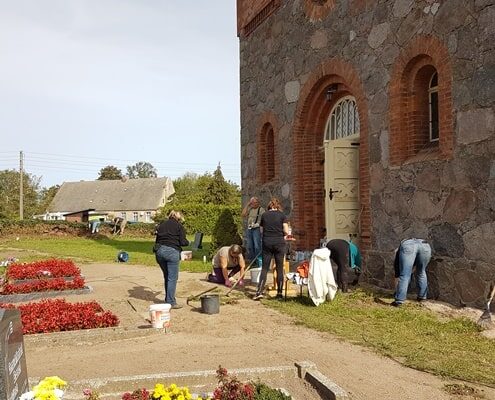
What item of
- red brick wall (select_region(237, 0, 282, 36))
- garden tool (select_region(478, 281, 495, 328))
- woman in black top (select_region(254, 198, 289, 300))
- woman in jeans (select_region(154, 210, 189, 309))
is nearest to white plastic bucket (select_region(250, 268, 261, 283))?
woman in black top (select_region(254, 198, 289, 300))

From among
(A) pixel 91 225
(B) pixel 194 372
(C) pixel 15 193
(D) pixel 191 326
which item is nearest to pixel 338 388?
(B) pixel 194 372

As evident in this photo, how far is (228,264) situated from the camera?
11.2 meters

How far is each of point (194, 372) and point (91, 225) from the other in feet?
100

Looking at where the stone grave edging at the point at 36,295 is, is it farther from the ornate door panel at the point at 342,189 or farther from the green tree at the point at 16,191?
the green tree at the point at 16,191

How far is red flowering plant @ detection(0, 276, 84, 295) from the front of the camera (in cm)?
1043

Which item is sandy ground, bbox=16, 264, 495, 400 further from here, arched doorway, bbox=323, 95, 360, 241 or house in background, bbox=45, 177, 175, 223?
house in background, bbox=45, 177, 175, 223

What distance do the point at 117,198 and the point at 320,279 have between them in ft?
210

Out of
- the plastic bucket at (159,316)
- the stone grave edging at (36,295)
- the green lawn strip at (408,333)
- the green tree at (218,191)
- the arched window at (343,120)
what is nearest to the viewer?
the green lawn strip at (408,333)

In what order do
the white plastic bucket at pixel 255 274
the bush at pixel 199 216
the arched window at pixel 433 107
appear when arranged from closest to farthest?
1. the arched window at pixel 433 107
2. the white plastic bucket at pixel 255 274
3. the bush at pixel 199 216

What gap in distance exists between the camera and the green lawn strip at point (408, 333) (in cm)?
553

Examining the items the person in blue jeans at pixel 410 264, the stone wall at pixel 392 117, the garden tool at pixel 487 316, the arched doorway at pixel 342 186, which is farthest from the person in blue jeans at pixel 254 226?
the garden tool at pixel 487 316

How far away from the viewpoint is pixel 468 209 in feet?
26.1

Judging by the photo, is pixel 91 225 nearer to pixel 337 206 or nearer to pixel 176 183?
pixel 337 206

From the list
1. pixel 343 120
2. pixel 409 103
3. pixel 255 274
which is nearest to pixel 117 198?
pixel 343 120
